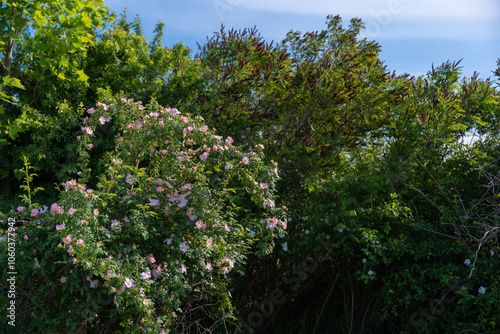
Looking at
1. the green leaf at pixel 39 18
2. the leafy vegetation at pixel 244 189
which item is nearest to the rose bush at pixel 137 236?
the leafy vegetation at pixel 244 189

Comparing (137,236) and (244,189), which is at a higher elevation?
(244,189)

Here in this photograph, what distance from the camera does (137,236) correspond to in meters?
2.98

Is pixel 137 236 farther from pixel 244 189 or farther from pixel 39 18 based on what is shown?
pixel 39 18

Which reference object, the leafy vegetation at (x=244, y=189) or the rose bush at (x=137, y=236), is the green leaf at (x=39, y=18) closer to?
the leafy vegetation at (x=244, y=189)

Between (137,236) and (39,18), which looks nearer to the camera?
(137,236)

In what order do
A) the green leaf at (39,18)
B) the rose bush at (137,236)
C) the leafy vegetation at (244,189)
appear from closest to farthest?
the rose bush at (137,236), the leafy vegetation at (244,189), the green leaf at (39,18)

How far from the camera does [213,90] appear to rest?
5.03 metres

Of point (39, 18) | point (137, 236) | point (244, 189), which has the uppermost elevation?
point (39, 18)

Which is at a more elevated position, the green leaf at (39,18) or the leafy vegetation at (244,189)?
the green leaf at (39,18)

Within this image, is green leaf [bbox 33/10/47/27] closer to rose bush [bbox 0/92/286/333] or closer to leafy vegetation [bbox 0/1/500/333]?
leafy vegetation [bbox 0/1/500/333]

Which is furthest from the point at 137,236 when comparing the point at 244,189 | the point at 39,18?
the point at 39,18

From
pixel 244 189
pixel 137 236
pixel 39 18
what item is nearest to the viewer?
pixel 137 236

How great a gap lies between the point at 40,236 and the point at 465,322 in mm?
3199

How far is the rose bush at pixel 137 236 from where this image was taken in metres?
2.65
